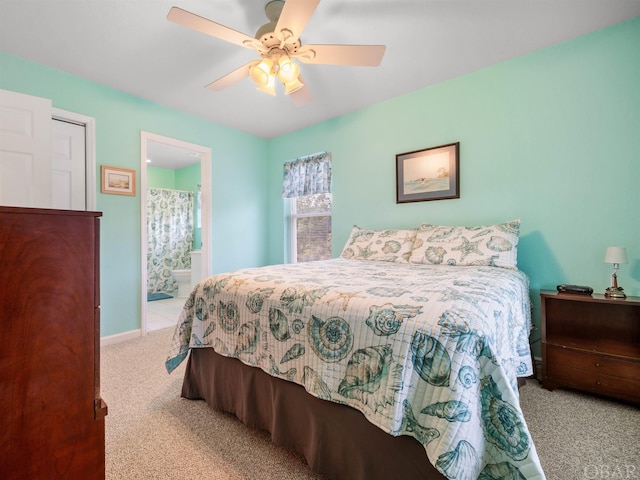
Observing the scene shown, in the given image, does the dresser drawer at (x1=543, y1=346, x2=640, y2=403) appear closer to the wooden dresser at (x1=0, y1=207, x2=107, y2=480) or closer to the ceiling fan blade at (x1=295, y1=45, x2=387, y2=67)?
the ceiling fan blade at (x1=295, y1=45, x2=387, y2=67)

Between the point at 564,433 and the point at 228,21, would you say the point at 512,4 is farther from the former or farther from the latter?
the point at 564,433

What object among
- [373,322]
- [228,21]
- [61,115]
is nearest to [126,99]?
[61,115]

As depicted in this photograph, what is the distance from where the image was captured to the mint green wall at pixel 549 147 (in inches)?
79.4

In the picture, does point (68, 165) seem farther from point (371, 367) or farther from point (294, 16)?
point (371, 367)

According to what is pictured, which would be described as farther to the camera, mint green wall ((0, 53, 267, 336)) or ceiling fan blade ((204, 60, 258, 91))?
mint green wall ((0, 53, 267, 336))

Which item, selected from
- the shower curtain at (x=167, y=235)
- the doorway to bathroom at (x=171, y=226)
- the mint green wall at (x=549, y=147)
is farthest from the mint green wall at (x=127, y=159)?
the shower curtain at (x=167, y=235)

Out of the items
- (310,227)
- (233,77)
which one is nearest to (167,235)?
(310,227)

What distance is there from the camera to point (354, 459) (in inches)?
43.1

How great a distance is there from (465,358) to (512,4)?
2.23 metres

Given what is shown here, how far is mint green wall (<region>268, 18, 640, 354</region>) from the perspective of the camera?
2016mm

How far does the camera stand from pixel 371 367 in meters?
1.02

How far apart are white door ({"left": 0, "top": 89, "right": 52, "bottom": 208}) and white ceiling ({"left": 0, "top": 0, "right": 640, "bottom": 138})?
50cm

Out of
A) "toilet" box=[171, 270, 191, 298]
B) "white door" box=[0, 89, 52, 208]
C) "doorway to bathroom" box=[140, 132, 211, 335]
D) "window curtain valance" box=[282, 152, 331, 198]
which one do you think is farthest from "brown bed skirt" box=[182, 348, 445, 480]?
"toilet" box=[171, 270, 191, 298]

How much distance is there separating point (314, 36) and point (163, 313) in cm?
374
